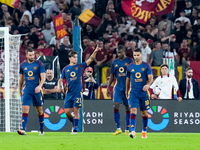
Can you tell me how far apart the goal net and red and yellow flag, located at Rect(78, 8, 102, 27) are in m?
5.71

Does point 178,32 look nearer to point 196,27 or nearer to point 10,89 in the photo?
point 196,27

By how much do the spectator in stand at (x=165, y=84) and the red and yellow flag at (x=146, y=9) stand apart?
4.70 metres

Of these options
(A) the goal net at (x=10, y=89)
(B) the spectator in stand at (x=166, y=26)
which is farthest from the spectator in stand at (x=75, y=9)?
(A) the goal net at (x=10, y=89)

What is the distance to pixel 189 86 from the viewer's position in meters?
16.6

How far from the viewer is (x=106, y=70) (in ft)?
63.2

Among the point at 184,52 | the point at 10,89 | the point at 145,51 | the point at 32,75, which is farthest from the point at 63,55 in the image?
the point at 32,75

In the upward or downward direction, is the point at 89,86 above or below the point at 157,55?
below

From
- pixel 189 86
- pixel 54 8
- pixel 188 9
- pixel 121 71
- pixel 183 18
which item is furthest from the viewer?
pixel 54 8

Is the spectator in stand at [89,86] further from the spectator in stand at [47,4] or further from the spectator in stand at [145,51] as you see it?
the spectator in stand at [47,4]

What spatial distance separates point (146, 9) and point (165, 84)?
5.16 m

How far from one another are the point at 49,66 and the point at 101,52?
6.62 feet

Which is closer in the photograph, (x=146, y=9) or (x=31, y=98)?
(x=31, y=98)

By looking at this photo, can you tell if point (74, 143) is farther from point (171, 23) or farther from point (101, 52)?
point (171, 23)

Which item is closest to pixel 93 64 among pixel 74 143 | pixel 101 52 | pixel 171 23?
pixel 101 52
